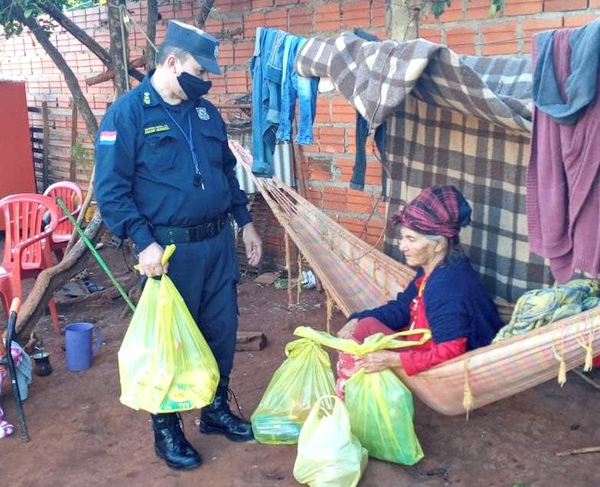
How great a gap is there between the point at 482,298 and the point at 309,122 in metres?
0.95

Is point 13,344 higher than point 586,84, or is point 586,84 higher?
point 586,84

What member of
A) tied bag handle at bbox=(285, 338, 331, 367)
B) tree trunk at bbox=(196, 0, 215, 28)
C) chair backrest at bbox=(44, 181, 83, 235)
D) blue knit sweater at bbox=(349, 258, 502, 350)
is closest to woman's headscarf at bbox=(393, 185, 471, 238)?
blue knit sweater at bbox=(349, 258, 502, 350)

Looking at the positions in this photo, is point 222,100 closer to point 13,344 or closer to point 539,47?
point 13,344

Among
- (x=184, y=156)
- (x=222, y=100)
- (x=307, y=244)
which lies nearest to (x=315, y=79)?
(x=184, y=156)

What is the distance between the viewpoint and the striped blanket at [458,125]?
2.15 metres

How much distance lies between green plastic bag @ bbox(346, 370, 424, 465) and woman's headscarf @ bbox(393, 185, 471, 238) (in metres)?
0.51

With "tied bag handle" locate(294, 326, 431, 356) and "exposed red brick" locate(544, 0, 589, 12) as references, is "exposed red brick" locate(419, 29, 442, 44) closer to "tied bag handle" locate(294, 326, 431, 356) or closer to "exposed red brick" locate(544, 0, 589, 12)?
"exposed red brick" locate(544, 0, 589, 12)

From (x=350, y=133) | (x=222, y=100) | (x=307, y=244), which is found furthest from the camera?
(x=222, y=100)

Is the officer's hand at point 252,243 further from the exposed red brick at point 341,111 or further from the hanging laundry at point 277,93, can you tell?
the exposed red brick at point 341,111

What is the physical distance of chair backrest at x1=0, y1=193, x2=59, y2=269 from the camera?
153 inches

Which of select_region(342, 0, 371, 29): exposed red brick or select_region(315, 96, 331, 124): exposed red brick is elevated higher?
select_region(342, 0, 371, 29): exposed red brick

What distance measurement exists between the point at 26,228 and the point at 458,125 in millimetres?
2753

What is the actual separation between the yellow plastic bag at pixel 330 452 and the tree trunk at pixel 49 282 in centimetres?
175

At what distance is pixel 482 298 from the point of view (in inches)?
98.0
